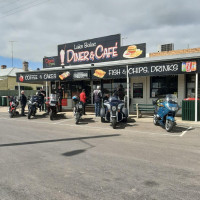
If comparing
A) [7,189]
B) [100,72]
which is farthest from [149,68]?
[7,189]

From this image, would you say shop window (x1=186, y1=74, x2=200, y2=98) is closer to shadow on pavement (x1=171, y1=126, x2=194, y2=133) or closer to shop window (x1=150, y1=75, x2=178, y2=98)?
shop window (x1=150, y1=75, x2=178, y2=98)

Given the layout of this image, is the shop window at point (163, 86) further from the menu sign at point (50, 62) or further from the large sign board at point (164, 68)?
the menu sign at point (50, 62)

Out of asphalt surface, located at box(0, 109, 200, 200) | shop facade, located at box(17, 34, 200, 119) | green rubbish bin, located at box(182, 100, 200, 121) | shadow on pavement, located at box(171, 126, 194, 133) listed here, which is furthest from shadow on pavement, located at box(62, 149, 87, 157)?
green rubbish bin, located at box(182, 100, 200, 121)

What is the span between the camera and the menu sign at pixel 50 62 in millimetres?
16809

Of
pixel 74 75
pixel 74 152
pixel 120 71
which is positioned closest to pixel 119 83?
pixel 120 71

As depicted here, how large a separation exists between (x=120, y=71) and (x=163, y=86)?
11.0 feet

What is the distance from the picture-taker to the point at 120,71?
36.5 feet

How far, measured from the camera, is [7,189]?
3141 mm

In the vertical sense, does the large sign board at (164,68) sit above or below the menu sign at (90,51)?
below

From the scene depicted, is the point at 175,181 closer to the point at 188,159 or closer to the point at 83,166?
the point at 188,159

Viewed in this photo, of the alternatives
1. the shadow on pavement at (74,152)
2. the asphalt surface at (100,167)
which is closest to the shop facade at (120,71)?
the asphalt surface at (100,167)

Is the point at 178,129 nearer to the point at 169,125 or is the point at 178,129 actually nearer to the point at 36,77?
the point at 169,125

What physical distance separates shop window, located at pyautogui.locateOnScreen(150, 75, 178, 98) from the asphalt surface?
579 centimetres

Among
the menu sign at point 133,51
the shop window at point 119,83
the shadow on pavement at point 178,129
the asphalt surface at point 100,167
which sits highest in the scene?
the menu sign at point 133,51
